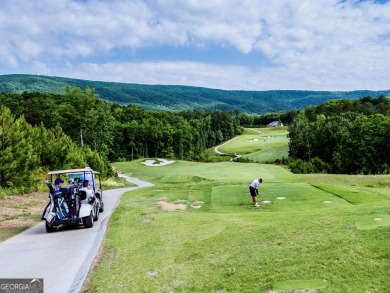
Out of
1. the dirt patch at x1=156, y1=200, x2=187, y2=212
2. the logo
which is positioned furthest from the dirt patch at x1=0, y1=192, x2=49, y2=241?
the dirt patch at x1=156, y1=200, x2=187, y2=212

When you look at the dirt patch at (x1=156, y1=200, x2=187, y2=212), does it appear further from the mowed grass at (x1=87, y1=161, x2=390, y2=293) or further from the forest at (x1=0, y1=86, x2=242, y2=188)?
the forest at (x1=0, y1=86, x2=242, y2=188)

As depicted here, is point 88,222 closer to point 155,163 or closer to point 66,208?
point 66,208

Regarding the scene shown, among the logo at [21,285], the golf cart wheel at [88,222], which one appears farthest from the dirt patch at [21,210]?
the logo at [21,285]

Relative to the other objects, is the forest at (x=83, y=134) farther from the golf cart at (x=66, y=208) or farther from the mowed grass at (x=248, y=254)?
the mowed grass at (x=248, y=254)

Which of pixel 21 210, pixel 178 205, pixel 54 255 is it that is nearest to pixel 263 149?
pixel 178 205

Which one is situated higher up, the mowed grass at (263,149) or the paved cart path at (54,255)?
the paved cart path at (54,255)

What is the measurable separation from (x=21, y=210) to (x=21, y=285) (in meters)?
17.4

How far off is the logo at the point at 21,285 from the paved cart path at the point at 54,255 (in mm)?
203

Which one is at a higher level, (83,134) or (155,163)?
(83,134)

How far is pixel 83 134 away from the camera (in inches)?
2960

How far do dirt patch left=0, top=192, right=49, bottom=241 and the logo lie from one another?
7.56 m

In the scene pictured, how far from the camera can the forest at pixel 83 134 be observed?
110ft

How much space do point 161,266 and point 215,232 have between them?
4.04 m

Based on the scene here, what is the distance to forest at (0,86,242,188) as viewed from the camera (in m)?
33.4
